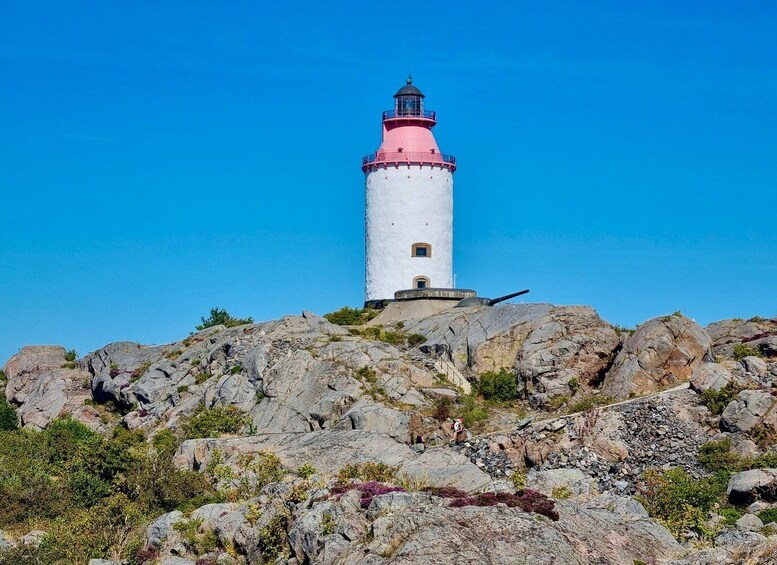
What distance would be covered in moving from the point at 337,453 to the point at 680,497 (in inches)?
552

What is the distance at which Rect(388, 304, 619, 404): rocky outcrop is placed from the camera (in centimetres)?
6325

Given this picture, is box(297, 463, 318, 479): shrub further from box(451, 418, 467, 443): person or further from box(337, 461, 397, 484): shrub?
box(451, 418, 467, 443): person

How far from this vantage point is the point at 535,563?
34719mm

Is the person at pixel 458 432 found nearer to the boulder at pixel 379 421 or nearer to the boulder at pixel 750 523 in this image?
the boulder at pixel 379 421

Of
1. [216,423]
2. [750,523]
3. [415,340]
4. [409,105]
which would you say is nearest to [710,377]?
[750,523]

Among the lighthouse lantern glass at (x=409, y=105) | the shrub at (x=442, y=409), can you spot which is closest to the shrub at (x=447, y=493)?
the shrub at (x=442, y=409)

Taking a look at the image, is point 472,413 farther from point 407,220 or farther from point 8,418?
point 8,418

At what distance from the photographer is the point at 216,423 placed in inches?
2421

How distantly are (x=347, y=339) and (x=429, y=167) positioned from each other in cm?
1444

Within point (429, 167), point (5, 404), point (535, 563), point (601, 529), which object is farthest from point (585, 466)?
point (5, 404)

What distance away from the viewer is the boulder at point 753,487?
4872cm

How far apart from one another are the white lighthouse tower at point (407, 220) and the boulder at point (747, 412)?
80.8 feet

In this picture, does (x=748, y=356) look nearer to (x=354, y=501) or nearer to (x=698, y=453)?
(x=698, y=453)

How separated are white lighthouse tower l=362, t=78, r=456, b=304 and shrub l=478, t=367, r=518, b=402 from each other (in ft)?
45.6
